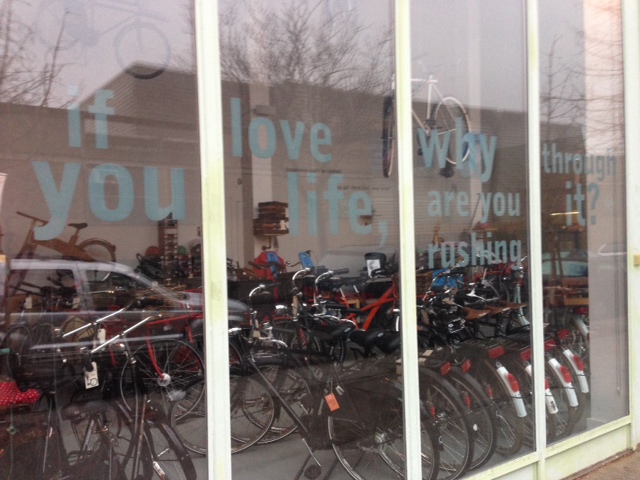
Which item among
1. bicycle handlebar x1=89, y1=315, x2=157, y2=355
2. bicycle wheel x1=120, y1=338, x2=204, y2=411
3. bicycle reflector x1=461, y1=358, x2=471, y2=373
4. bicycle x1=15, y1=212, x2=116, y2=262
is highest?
bicycle x1=15, y1=212, x2=116, y2=262

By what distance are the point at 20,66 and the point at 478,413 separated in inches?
133

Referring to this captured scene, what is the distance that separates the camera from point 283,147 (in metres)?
3.44

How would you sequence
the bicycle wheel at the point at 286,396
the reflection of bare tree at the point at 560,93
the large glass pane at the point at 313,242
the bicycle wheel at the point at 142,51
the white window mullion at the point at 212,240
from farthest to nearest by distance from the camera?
the reflection of bare tree at the point at 560,93, the bicycle wheel at the point at 286,396, the large glass pane at the point at 313,242, the bicycle wheel at the point at 142,51, the white window mullion at the point at 212,240

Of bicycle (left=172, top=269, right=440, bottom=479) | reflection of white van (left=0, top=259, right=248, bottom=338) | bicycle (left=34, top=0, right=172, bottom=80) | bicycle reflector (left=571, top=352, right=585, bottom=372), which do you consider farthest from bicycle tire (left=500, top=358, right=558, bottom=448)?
bicycle (left=34, top=0, right=172, bottom=80)

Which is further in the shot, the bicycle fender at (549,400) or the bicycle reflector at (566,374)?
the bicycle reflector at (566,374)

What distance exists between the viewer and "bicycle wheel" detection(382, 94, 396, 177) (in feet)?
11.2

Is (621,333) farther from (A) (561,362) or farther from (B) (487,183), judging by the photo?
(B) (487,183)

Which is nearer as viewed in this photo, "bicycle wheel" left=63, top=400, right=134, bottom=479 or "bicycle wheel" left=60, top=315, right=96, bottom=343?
"bicycle wheel" left=63, top=400, right=134, bottom=479

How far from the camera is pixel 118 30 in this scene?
10.6ft

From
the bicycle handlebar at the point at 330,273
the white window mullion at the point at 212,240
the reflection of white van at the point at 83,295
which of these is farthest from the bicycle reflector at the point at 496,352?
the white window mullion at the point at 212,240

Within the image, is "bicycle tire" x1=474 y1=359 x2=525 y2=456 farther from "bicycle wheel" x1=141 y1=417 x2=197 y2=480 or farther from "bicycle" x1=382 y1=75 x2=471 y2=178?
"bicycle wheel" x1=141 y1=417 x2=197 y2=480

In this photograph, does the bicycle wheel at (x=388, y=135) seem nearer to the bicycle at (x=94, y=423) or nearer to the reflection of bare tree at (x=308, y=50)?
the reflection of bare tree at (x=308, y=50)

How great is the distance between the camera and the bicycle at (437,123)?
3514 millimetres

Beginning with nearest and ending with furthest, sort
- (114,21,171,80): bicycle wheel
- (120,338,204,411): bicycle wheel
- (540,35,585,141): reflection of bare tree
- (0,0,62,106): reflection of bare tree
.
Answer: (0,0,62,106): reflection of bare tree < (120,338,204,411): bicycle wheel < (114,21,171,80): bicycle wheel < (540,35,585,141): reflection of bare tree
